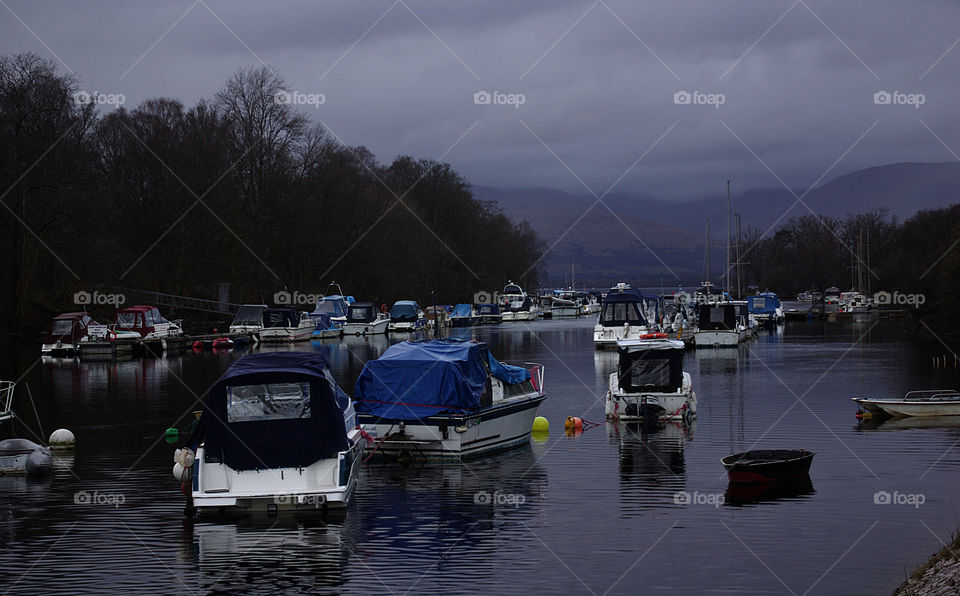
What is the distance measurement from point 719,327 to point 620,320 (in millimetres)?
8396

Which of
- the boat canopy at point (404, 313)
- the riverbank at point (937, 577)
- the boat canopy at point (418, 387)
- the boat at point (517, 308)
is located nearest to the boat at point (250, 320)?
the boat canopy at point (404, 313)

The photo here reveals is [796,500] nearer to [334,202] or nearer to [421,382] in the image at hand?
[421,382]

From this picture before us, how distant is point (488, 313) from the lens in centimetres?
13450

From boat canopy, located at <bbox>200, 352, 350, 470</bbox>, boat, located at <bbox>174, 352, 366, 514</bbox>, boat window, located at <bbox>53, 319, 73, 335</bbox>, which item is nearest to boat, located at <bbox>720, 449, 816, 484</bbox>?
boat, located at <bbox>174, 352, 366, 514</bbox>

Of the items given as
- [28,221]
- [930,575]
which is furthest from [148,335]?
[930,575]

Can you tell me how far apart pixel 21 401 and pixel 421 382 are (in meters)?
24.1

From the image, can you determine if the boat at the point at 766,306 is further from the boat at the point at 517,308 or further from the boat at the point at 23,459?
the boat at the point at 23,459

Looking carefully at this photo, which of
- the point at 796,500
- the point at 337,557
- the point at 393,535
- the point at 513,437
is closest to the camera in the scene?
the point at 337,557

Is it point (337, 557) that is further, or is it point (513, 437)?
point (513, 437)

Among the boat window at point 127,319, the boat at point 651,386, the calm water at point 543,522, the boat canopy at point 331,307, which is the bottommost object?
the calm water at point 543,522

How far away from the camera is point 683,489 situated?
90.1ft

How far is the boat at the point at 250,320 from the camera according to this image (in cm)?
8600

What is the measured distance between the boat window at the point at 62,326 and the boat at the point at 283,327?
53.9 feet

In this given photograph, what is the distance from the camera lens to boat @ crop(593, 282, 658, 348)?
256 feet
